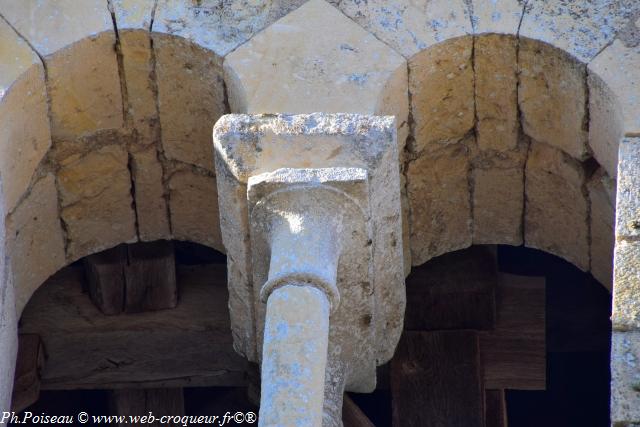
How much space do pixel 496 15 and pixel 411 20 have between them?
26 centimetres

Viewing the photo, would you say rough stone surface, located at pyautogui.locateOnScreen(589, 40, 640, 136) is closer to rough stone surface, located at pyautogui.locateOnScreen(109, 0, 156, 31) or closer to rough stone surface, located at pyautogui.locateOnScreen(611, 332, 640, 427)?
rough stone surface, located at pyautogui.locateOnScreen(611, 332, 640, 427)

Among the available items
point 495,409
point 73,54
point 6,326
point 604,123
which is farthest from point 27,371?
point 604,123

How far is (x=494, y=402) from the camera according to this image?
736 cm

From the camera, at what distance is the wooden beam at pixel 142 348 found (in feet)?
24.0

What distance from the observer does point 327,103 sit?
652 centimetres

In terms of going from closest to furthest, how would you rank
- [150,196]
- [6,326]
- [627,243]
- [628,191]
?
1. [627,243]
2. [628,191]
3. [6,326]
4. [150,196]

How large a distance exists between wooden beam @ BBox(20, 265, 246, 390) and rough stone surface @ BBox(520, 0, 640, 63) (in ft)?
4.83

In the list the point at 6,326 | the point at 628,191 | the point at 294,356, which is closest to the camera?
the point at 294,356

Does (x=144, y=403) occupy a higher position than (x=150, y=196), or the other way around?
(x=150, y=196)

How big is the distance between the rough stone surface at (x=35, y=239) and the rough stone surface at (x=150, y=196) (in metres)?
0.28

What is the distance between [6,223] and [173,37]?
2.51ft

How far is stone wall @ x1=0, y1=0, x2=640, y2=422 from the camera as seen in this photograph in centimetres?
660

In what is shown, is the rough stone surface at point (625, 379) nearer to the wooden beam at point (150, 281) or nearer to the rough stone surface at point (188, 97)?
the rough stone surface at point (188, 97)

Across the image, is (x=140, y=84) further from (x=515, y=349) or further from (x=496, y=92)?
(x=515, y=349)
